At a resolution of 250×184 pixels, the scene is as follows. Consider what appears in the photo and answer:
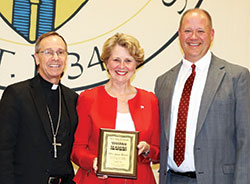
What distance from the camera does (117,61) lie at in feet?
9.27

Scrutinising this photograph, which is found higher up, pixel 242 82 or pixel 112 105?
pixel 242 82

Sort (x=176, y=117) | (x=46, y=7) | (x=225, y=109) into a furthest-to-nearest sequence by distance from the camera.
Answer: (x=46, y=7) → (x=176, y=117) → (x=225, y=109)

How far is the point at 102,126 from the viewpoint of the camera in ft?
8.95

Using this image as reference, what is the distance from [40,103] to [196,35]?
1289 millimetres

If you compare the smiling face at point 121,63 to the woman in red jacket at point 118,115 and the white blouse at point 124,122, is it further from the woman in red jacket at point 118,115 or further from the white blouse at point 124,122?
the white blouse at point 124,122

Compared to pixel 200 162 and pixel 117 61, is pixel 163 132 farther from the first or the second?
pixel 117 61

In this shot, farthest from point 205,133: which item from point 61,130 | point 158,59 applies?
point 158,59

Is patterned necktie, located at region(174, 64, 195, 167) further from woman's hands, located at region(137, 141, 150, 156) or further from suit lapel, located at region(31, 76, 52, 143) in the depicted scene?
suit lapel, located at region(31, 76, 52, 143)

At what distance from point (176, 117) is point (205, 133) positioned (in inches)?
10.6

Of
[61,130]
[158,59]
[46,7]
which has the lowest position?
[61,130]

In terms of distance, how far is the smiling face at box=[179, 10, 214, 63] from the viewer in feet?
9.31

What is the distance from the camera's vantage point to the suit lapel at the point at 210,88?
2615 millimetres

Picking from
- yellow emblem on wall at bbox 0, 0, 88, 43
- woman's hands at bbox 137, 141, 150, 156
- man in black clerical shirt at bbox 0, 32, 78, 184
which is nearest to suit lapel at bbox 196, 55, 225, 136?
woman's hands at bbox 137, 141, 150, 156

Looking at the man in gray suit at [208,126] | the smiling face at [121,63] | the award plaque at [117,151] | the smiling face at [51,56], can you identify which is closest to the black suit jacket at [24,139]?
the smiling face at [51,56]
